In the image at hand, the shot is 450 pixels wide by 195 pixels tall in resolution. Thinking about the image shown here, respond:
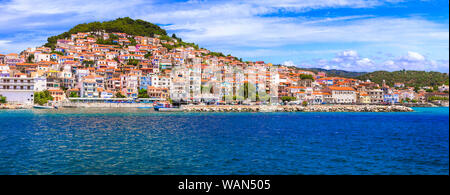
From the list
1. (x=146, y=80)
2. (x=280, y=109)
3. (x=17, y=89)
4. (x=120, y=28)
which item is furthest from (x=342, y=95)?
(x=120, y=28)

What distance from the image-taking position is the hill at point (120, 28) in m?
72.8

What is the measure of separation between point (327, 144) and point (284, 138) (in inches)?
81.5

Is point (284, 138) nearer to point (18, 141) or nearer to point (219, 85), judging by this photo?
point (18, 141)

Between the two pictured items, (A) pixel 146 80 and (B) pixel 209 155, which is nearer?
(B) pixel 209 155

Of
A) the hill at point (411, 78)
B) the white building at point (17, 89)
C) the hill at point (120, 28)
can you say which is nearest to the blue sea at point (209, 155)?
the white building at point (17, 89)

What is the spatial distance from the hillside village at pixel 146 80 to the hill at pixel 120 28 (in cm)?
316

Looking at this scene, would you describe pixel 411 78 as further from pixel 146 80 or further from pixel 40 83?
pixel 40 83

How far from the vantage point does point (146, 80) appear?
51125 millimetres

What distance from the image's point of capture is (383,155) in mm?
11469

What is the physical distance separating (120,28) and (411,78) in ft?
229

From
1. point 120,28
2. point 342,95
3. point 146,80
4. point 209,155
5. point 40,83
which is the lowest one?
point 209,155

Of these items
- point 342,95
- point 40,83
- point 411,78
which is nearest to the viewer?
point 40,83
